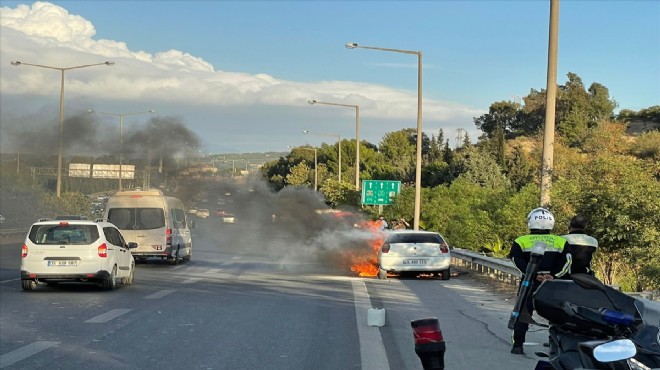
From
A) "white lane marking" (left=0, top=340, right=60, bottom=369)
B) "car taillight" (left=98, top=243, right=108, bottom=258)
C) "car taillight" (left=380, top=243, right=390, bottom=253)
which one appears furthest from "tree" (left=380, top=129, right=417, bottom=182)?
"white lane marking" (left=0, top=340, right=60, bottom=369)

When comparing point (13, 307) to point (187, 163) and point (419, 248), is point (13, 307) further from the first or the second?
point (187, 163)

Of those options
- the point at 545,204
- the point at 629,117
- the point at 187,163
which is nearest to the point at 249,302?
the point at 545,204

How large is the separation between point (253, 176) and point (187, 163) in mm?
4984

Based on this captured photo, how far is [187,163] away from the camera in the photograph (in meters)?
39.6

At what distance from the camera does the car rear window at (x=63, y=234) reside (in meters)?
17.9

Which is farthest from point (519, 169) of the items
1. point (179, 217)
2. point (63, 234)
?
point (63, 234)

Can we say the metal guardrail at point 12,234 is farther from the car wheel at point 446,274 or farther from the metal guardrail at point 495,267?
the car wheel at point 446,274

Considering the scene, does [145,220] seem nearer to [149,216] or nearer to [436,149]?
[149,216]

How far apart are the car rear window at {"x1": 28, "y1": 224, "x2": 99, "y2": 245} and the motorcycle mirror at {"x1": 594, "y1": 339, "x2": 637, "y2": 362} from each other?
1529cm

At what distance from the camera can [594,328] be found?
4668 mm

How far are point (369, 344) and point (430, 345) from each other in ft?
18.7

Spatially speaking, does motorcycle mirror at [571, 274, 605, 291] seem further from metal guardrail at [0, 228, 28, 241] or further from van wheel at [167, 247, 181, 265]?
metal guardrail at [0, 228, 28, 241]

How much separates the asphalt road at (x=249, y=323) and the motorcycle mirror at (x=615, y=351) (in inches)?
175

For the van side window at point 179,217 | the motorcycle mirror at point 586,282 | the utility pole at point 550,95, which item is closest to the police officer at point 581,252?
the motorcycle mirror at point 586,282
